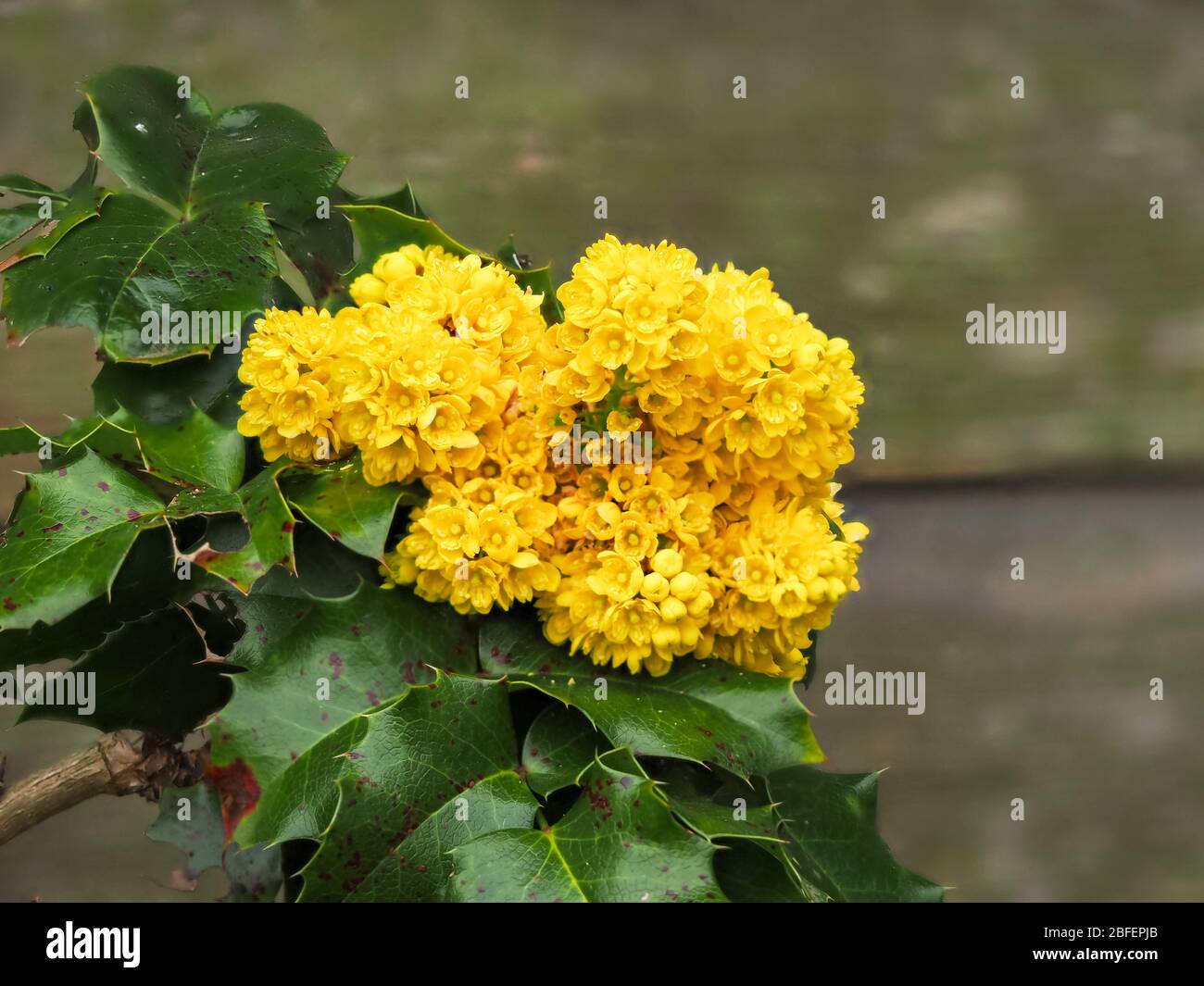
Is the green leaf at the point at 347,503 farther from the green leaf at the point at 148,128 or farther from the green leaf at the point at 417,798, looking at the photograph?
the green leaf at the point at 148,128

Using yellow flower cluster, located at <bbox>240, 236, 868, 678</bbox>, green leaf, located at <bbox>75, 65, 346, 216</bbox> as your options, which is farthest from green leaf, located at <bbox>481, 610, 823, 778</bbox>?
green leaf, located at <bbox>75, 65, 346, 216</bbox>

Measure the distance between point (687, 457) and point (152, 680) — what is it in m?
0.26

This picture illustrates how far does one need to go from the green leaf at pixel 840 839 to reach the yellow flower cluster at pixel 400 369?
0.72ft

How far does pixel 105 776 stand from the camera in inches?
21.4

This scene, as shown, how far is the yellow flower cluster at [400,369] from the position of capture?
1.49 feet

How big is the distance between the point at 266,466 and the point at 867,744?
77 centimetres

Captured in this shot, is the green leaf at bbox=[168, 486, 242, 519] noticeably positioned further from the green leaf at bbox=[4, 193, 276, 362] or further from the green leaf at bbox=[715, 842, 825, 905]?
the green leaf at bbox=[715, 842, 825, 905]

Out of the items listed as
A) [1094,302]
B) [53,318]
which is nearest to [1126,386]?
[1094,302]

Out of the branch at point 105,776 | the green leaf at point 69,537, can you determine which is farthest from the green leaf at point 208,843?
the green leaf at point 69,537

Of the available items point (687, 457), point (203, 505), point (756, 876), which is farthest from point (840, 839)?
point (203, 505)

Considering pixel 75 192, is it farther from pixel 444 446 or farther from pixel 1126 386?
pixel 1126 386

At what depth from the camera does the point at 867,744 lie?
1129 mm

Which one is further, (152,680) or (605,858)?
(152,680)

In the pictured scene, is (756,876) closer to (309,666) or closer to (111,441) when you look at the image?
(309,666)
